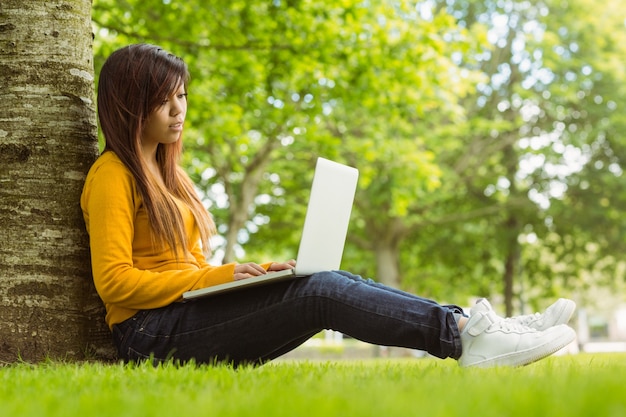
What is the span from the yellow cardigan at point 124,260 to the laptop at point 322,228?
0.35 ft

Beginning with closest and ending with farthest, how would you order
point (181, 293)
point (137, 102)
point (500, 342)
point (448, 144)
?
point (500, 342) → point (181, 293) → point (137, 102) → point (448, 144)

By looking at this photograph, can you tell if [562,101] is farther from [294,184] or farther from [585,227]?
[294,184]

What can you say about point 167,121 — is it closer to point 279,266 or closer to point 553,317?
point 279,266

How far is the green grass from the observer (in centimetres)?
200

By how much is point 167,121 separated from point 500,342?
1.97m

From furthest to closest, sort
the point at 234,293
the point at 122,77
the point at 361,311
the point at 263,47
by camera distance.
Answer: the point at 263,47 → the point at 122,77 → the point at 234,293 → the point at 361,311

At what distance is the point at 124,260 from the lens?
3.71m

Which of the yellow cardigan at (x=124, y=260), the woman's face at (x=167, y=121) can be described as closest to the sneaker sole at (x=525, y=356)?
the yellow cardigan at (x=124, y=260)

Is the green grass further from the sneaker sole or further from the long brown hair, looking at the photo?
the long brown hair

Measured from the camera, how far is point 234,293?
3.75 m

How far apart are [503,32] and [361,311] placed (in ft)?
65.3

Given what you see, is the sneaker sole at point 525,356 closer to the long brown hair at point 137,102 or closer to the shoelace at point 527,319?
the shoelace at point 527,319

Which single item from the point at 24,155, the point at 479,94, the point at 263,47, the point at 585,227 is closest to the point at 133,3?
the point at 263,47

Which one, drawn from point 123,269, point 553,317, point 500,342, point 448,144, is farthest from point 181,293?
point 448,144
